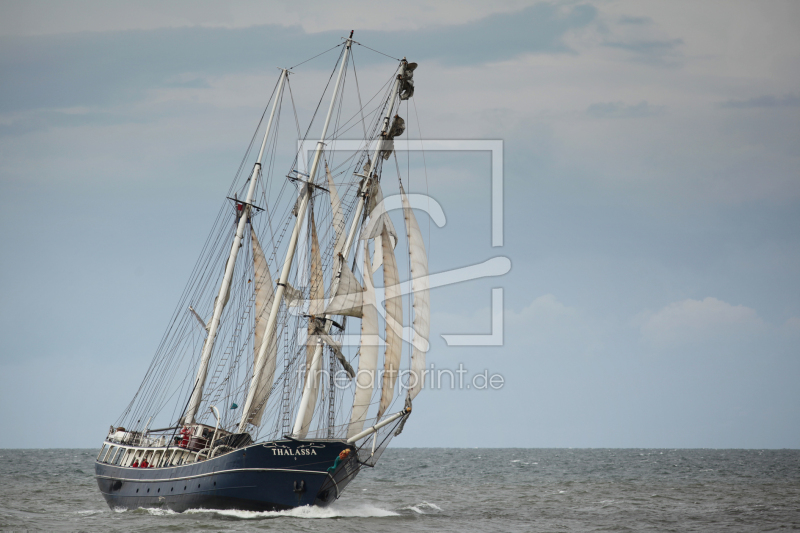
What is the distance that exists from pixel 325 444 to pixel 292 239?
12.2m

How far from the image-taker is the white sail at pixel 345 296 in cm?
4162

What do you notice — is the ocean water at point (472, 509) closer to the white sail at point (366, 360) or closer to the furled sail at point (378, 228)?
the white sail at point (366, 360)

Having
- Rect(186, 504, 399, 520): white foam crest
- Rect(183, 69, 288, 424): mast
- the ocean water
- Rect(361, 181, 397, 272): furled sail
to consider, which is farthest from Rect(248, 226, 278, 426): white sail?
Rect(186, 504, 399, 520): white foam crest

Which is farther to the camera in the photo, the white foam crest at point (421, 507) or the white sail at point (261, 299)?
the white sail at point (261, 299)

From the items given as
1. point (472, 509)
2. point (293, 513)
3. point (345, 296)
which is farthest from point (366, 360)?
point (472, 509)

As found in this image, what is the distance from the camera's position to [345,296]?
137 ft

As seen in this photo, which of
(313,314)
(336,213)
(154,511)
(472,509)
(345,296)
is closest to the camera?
(154,511)

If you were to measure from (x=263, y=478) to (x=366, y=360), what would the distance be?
8.18m

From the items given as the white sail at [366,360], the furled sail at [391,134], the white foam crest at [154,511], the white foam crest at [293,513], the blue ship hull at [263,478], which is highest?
the furled sail at [391,134]

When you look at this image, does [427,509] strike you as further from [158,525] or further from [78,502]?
[78,502]

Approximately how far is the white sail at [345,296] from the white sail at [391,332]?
1633 millimetres

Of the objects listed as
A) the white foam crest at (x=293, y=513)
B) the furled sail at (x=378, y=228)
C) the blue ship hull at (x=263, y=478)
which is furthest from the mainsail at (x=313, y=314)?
the white foam crest at (x=293, y=513)

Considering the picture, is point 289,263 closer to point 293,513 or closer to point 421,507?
point 293,513

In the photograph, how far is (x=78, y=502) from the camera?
2055 inches
